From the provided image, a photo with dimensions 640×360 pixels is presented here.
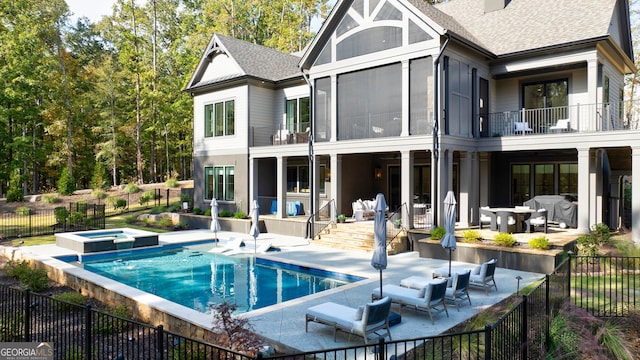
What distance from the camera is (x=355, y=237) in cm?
1689

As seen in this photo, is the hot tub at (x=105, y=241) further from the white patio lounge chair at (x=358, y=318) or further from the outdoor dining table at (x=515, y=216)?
the outdoor dining table at (x=515, y=216)

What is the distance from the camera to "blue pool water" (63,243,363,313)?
11289 mm

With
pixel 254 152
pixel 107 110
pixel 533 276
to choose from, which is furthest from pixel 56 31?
pixel 533 276

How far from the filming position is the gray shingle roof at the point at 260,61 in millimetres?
23219

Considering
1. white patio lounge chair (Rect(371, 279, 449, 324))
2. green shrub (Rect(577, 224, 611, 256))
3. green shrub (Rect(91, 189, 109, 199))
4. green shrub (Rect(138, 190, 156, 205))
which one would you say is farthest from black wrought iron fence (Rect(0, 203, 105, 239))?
green shrub (Rect(577, 224, 611, 256))

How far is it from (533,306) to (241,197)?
18.0 meters

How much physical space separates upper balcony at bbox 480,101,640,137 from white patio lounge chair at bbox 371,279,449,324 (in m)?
10.8

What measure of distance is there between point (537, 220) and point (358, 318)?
36.7 ft

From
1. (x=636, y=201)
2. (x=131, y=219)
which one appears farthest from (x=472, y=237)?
(x=131, y=219)

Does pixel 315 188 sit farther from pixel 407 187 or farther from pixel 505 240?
pixel 505 240

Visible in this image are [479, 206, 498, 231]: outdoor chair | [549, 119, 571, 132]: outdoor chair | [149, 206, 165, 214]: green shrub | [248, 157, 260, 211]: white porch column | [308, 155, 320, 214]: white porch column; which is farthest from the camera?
[149, 206, 165, 214]: green shrub

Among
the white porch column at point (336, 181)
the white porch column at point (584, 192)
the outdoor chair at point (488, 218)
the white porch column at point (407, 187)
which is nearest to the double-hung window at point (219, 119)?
the white porch column at point (336, 181)

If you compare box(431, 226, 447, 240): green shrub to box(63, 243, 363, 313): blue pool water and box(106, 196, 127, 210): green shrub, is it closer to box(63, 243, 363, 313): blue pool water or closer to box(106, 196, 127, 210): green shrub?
box(63, 243, 363, 313): blue pool water

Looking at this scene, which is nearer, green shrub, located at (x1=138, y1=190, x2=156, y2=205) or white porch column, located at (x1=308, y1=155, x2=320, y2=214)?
white porch column, located at (x1=308, y1=155, x2=320, y2=214)
